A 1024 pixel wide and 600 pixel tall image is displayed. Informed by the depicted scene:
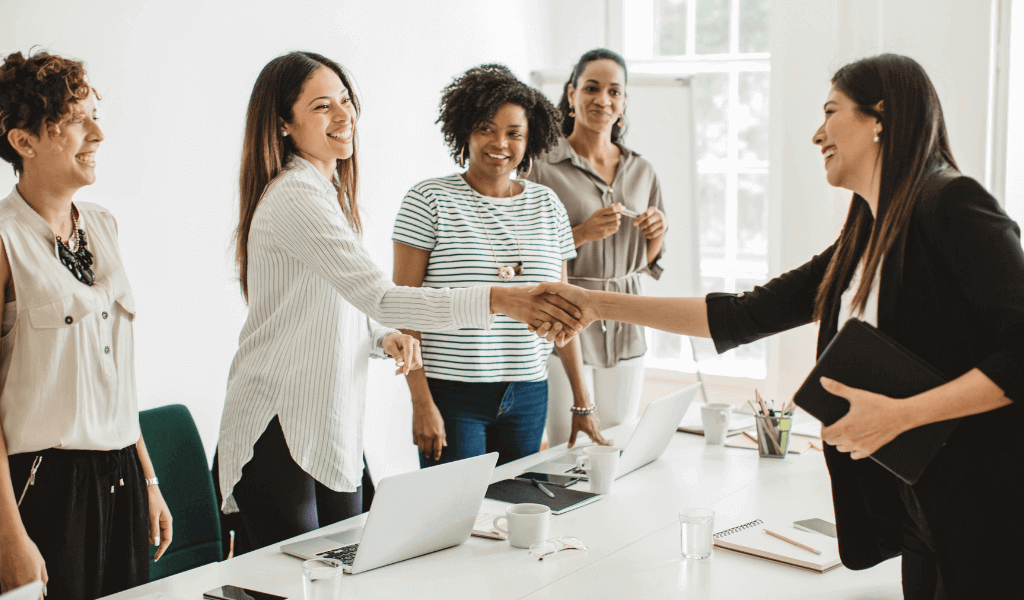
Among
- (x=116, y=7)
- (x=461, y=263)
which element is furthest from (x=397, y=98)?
(x=461, y=263)

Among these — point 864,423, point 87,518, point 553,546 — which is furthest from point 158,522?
point 864,423

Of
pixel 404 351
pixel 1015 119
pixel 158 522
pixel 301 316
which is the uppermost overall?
pixel 1015 119

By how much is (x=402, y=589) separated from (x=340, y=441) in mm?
405

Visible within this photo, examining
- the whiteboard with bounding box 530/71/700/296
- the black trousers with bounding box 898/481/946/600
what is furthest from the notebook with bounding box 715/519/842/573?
the whiteboard with bounding box 530/71/700/296

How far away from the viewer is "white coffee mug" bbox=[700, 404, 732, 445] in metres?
2.27

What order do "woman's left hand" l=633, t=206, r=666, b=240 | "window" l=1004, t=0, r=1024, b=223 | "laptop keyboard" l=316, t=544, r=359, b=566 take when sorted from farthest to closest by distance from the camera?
1. "window" l=1004, t=0, r=1024, b=223
2. "woman's left hand" l=633, t=206, r=666, b=240
3. "laptop keyboard" l=316, t=544, r=359, b=566

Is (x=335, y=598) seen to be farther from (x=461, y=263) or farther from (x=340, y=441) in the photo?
(x=461, y=263)

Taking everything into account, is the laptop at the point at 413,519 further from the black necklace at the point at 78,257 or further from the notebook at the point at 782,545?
the black necklace at the point at 78,257

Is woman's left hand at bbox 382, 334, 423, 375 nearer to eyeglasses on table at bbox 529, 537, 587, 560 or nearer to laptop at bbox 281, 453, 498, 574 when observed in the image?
laptop at bbox 281, 453, 498, 574

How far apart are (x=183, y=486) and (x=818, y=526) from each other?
5.83 ft

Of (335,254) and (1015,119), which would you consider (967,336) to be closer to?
(335,254)

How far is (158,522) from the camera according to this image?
5.76 feet

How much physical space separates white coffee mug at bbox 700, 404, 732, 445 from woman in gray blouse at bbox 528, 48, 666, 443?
42 centimetres

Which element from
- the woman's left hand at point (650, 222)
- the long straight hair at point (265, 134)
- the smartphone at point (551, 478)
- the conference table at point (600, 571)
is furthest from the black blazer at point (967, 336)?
the woman's left hand at point (650, 222)
